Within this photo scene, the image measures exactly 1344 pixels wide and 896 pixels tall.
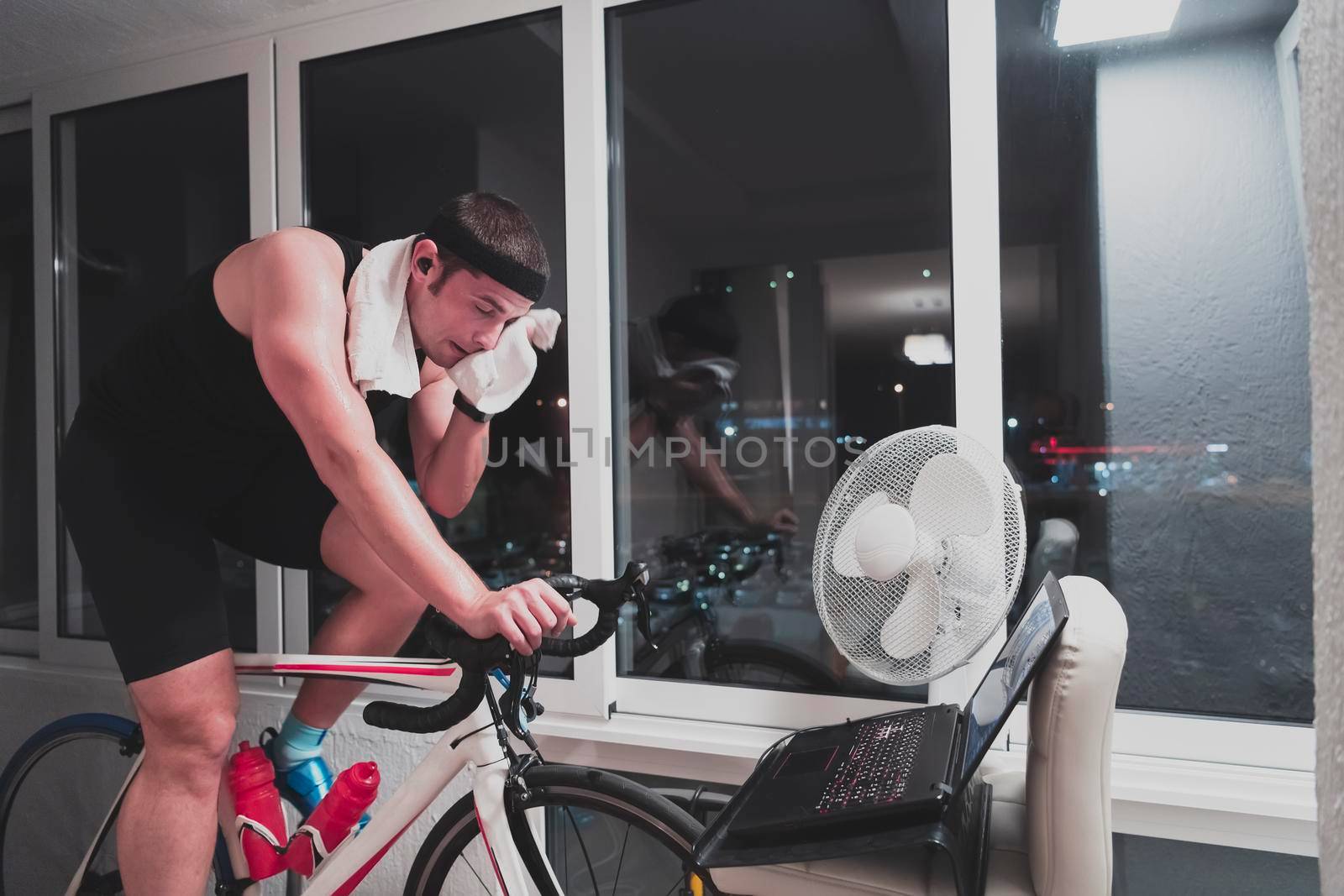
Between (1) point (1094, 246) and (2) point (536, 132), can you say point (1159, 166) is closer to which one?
(1) point (1094, 246)

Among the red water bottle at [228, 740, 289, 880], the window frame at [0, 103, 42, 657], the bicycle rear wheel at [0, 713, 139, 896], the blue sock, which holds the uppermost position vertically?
the window frame at [0, 103, 42, 657]

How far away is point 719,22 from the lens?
5.93ft

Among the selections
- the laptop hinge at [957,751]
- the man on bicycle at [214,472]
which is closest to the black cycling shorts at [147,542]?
the man on bicycle at [214,472]

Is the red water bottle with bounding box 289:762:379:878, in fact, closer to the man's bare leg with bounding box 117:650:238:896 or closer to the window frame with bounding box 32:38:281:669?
the man's bare leg with bounding box 117:650:238:896

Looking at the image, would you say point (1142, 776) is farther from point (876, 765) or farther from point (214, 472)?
point (214, 472)

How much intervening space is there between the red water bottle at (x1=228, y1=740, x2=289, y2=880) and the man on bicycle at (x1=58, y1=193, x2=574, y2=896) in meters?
0.06

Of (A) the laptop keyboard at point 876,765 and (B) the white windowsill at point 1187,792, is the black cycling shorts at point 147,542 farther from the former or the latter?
(A) the laptop keyboard at point 876,765

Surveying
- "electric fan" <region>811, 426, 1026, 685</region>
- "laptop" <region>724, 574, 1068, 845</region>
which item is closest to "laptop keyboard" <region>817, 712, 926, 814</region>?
"laptop" <region>724, 574, 1068, 845</region>

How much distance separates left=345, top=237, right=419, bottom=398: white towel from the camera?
1351 millimetres

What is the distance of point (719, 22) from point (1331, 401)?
5.64 feet

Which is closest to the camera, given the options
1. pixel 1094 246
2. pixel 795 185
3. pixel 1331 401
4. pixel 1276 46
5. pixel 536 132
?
pixel 1331 401

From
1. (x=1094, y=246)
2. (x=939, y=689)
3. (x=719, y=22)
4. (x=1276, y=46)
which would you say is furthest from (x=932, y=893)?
(x=719, y=22)

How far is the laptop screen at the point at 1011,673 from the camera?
901 mm

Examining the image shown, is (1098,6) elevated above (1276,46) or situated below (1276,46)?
above
